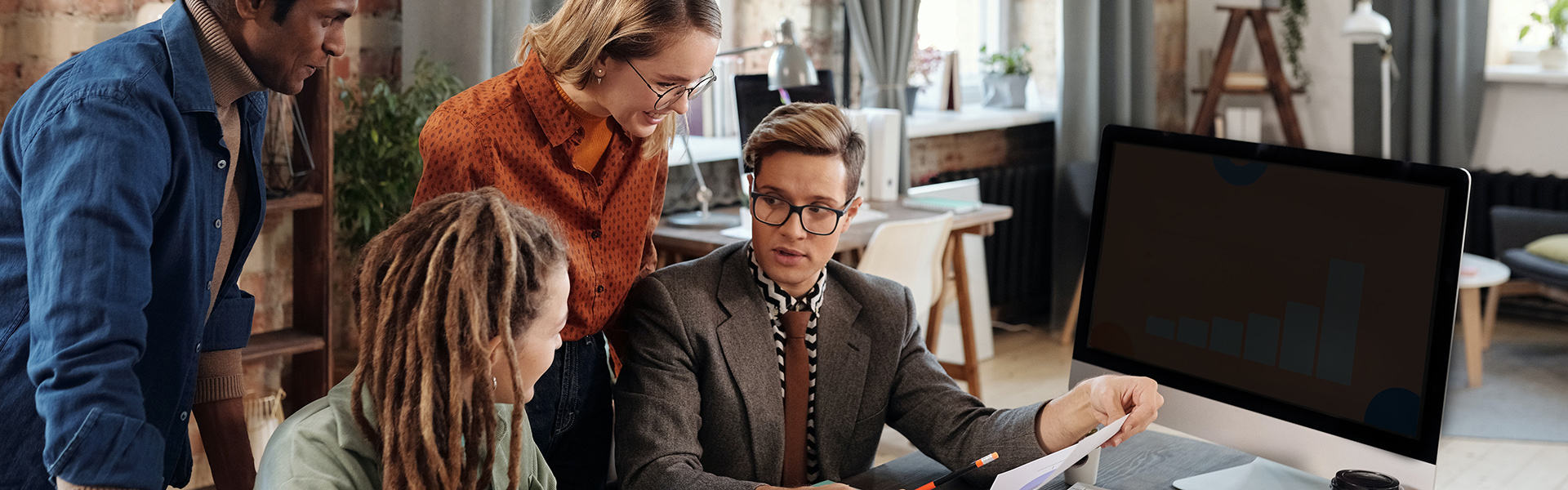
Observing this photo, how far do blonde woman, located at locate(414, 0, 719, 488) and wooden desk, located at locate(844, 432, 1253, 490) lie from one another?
1.19 ft

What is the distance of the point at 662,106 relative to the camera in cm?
147

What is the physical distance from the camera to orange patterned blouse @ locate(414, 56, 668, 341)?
1377 millimetres

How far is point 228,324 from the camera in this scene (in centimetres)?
141

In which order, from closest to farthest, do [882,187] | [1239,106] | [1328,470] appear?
1. [1328,470]
2. [882,187]
3. [1239,106]

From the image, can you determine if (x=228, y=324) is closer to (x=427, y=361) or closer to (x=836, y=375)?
(x=427, y=361)

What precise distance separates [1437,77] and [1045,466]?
4956mm

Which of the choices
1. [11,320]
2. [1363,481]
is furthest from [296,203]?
[1363,481]

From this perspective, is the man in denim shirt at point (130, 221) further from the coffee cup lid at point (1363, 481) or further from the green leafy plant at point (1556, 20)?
the green leafy plant at point (1556, 20)

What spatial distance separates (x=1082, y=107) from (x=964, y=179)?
625 mm

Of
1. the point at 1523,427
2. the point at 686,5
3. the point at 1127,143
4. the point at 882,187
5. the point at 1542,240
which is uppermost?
the point at 686,5

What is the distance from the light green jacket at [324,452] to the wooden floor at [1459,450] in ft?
7.20

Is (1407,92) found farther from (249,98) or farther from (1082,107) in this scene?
(249,98)

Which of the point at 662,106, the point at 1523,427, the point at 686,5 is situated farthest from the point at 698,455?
the point at 1523,427

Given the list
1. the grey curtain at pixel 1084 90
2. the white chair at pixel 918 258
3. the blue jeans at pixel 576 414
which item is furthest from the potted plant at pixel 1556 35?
the blue jeans at pixel 576 414
